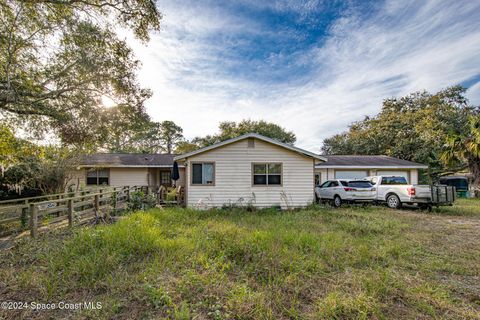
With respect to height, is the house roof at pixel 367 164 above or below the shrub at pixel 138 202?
above

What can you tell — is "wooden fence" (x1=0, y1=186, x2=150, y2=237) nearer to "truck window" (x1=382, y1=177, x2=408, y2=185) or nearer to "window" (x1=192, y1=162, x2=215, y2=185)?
"window" (x1=192, y1=162, x2=215, y2=185)

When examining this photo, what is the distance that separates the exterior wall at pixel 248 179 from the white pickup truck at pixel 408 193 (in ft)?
13.7

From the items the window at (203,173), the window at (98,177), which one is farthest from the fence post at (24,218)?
the window at (98,177)

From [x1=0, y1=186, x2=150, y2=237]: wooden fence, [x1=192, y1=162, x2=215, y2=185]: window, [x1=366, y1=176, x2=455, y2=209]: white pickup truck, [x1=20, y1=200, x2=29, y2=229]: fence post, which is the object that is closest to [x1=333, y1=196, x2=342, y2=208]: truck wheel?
[x1=366, y1=176, x2=455, y2=209]: white pickup truck

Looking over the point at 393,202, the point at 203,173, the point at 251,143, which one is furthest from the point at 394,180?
the point at 203,173

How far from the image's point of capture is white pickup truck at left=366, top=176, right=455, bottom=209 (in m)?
9.55

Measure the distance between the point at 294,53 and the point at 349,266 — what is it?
34.4 ft

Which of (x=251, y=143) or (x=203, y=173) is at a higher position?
(x=251, y=143)

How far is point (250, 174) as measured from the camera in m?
10.7

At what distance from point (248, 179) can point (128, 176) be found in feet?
34.8

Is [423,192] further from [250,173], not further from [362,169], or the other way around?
[250,173]

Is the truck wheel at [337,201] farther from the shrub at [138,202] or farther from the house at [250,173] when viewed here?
the shrub at [138,202]

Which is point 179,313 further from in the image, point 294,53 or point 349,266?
point 294,53

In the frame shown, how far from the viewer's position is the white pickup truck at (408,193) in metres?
9.55
